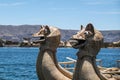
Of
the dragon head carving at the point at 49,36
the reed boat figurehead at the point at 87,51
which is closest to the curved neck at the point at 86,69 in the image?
the reed boat figurehead at the point at 87,51

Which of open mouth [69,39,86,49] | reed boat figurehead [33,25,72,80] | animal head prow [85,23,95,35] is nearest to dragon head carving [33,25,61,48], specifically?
reed boat figurehead [33,25,72,80]

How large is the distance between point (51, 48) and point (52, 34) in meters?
0.46

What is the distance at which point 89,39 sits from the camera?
1366 centimetres

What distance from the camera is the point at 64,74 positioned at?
50.9 ft

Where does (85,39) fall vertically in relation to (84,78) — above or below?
above

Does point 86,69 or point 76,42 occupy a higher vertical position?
point 76,42

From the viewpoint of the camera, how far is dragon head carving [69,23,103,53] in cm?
1366

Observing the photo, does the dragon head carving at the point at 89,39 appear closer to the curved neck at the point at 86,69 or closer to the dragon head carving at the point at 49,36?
the curved neck at the point at 86,69

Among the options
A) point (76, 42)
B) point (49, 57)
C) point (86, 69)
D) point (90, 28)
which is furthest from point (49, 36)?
point (86, 69)

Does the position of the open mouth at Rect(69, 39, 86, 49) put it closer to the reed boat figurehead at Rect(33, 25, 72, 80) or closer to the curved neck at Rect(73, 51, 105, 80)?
the curved neck at Rect(73, 51, 105, 80)

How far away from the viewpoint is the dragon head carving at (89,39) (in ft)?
44.8

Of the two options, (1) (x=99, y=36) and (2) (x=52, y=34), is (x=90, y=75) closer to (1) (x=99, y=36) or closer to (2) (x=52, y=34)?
(1) (x=99, y=36)

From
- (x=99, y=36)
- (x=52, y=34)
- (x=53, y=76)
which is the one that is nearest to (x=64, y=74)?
(x=53, y=76)

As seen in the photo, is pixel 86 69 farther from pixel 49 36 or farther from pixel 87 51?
pixel 49 36
